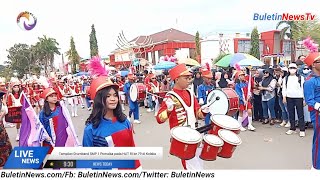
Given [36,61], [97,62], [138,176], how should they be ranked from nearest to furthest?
[138,176] < [97,62] < [36,61]

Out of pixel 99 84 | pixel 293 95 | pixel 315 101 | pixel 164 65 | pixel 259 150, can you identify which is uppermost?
pixel 99 84

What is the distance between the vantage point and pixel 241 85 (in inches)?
292

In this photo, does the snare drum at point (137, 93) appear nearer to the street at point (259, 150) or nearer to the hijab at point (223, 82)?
the street at point (259, 150)

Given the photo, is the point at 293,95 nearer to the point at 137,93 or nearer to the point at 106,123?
the point at 137,93

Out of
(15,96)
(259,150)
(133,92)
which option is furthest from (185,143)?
(15,96)

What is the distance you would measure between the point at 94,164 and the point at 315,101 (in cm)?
267

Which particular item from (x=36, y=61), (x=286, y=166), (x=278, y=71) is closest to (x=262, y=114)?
(x=278, y=71)

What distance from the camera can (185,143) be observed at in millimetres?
2955

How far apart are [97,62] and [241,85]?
4796 mm

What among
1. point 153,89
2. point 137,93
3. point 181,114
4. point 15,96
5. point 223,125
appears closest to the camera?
point 223,125

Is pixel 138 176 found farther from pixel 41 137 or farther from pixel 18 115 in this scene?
pixel 18 115

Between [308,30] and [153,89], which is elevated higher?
[308,30]

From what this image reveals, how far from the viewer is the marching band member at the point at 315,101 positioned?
384 cm

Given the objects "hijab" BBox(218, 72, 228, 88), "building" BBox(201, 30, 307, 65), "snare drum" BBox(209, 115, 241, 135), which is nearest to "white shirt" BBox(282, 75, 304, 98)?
"hijab" BBox(218, 72, 228, 88)
